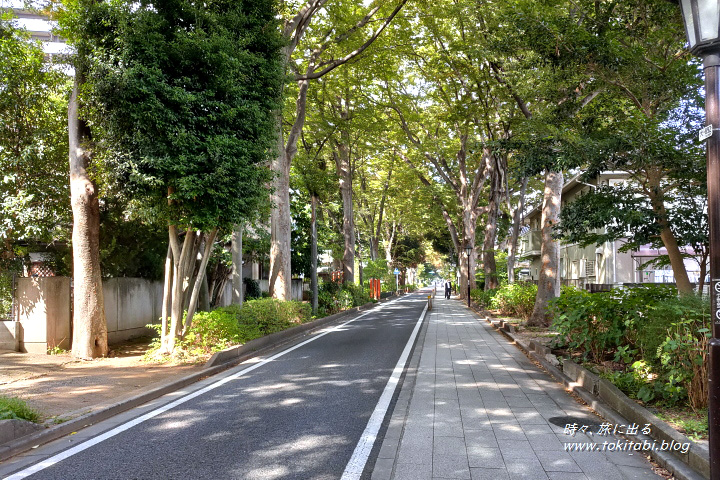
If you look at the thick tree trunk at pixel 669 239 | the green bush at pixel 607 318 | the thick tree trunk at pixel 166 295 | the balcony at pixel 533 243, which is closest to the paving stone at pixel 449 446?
the green bush at pixel 607 318

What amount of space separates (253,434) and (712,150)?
4.94 meters

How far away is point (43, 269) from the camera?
1234 centimetres

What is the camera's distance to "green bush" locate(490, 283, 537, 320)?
58.5ft

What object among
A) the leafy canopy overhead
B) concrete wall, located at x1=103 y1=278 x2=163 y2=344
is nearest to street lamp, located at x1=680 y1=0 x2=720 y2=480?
the leafy canopy overhead

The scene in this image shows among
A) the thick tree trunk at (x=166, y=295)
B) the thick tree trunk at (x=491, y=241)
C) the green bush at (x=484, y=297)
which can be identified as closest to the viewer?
the thick tree trunk at (x=166, y=295)

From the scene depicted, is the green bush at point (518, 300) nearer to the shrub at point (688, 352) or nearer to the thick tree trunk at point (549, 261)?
the thick tree trunk at point (549, 261)

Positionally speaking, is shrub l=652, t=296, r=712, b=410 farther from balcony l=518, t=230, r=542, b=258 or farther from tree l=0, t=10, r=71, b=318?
balcony l=518, t=230, r=542, b=258

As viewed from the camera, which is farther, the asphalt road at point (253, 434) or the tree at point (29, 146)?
the tree at point (29, 146)

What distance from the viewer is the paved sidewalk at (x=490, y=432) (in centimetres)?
423

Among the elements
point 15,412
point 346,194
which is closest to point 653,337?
point 15,412

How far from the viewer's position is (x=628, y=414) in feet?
18.0

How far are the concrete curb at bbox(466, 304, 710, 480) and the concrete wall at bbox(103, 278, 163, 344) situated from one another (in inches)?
422

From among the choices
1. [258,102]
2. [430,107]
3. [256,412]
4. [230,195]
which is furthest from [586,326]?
[430,107]

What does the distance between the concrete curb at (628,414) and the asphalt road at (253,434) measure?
279 cm
